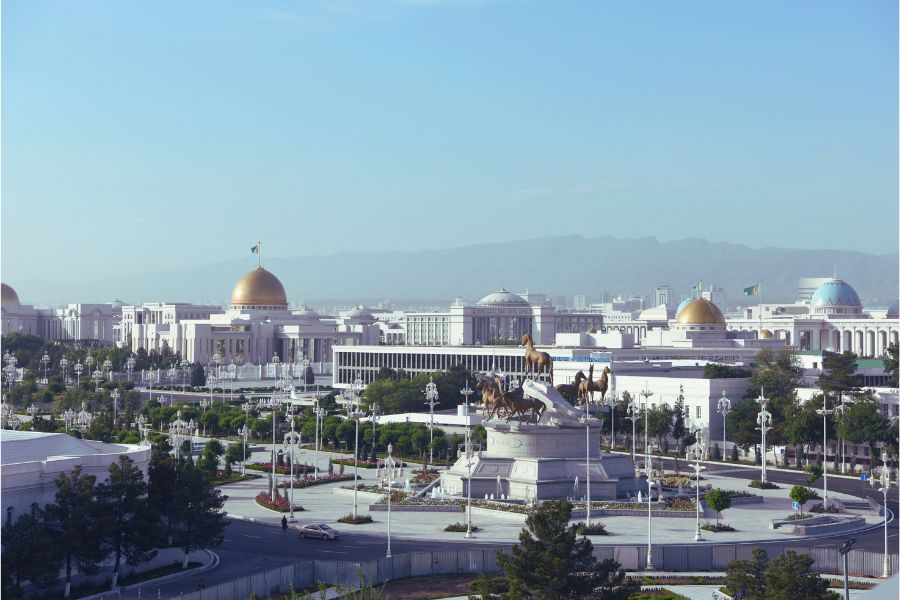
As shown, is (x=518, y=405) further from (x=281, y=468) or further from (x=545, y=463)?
(x=281, y=468)

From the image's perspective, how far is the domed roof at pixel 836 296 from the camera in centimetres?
13600

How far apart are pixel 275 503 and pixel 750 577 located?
23.5m

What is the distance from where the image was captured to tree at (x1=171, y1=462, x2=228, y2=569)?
36.0 meters

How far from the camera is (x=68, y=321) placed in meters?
175

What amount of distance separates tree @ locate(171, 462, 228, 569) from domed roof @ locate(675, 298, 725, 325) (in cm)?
7951

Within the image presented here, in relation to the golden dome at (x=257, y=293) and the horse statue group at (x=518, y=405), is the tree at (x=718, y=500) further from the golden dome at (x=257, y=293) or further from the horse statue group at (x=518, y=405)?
the golden dome at (x=257, y=293)

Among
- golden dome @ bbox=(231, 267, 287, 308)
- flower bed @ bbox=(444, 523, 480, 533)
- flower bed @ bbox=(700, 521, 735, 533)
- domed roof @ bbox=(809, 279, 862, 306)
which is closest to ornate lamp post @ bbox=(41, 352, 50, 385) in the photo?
golden dome @ bbox=(231, 267, 287, 308)

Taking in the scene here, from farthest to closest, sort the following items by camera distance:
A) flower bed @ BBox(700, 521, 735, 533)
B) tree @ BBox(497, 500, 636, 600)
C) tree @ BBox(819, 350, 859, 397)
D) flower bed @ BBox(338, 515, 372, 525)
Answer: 1. tree @ BBox(819, 350, 859, 397)
2. flower bed @ BBox(338, 515, 372, 525)
3. flower bed @ BBox(700, 521, 735, 533)
4. tree @ BBox(497, 500, 636, 600)

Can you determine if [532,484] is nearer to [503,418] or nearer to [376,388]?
[503,418]

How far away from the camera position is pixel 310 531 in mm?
41250

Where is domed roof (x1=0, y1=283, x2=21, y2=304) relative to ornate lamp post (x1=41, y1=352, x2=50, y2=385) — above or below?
above

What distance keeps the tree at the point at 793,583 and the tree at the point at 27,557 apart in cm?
1586

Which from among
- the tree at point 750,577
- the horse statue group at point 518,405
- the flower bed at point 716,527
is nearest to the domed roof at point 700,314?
the horse statue group at point 518,405

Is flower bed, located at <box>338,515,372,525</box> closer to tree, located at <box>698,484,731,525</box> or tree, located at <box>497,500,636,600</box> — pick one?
tree, located at <box>698,484,731,525</box>
